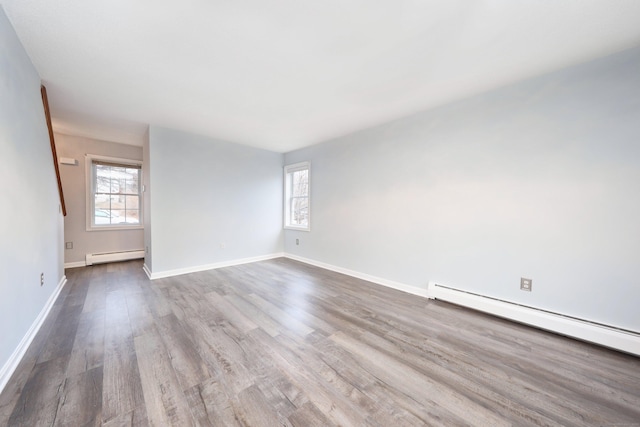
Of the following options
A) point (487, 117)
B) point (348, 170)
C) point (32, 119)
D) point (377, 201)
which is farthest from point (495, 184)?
point (32, 119)

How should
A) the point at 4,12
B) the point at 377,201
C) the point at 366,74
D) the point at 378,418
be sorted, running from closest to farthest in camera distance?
the point at 378,418
the point at 4,12
the point at 366,74
the point at 377,201

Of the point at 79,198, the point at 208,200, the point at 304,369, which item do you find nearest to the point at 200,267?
the point at 208,200

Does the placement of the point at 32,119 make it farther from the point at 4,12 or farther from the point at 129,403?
the point at 129,403

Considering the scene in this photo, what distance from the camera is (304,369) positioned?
157 cm

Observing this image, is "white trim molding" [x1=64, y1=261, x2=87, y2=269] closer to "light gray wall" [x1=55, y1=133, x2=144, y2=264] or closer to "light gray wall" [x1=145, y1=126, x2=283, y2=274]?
"light gray wall" [x1=55, y1=133, x2=144, y2=264]

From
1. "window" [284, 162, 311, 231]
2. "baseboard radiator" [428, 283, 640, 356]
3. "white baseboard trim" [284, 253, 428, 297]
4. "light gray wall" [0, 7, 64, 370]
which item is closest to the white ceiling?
"light gray wall" [0, 7, 64, 370]

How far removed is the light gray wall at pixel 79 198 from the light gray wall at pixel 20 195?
2.15 meters

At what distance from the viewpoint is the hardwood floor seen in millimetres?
1230

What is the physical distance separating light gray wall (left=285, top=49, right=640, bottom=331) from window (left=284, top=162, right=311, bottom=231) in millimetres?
1662

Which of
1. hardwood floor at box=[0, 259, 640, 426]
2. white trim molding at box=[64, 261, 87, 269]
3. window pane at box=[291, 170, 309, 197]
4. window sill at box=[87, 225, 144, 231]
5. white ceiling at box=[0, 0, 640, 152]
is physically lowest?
A: hardwood floor at box=[0, 259, 640, 426]

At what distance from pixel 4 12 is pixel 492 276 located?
4393 millimetres

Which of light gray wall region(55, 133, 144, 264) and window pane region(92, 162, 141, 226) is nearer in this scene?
light gray wall region(55, 133, 144, 264)

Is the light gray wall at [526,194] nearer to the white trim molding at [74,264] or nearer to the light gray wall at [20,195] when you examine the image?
the light gray wall at [20,195]

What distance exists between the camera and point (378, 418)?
1.20m
